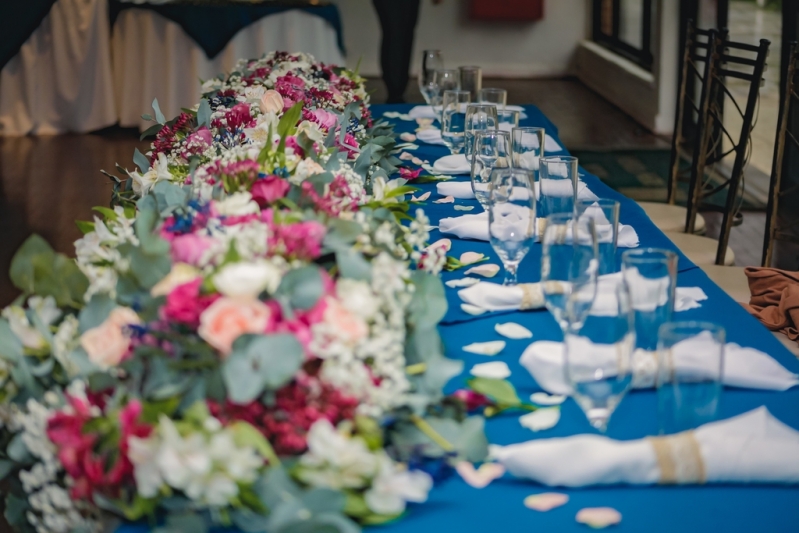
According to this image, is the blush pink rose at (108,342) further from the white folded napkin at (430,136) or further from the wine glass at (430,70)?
the wine glass at (430,70)

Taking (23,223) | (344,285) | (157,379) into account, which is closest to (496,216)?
(344,285)

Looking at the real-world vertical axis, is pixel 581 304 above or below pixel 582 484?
above

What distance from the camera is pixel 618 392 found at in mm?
1047

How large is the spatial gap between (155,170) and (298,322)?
992 millimetres

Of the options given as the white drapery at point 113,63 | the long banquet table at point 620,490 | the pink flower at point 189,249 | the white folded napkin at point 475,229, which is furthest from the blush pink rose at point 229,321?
the white drapery at point 113,63

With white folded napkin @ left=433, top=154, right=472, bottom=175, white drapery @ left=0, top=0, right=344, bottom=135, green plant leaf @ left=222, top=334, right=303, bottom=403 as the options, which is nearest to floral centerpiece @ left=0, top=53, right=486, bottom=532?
green plant leaf @ left=222, top=334, right=303, bottom=403

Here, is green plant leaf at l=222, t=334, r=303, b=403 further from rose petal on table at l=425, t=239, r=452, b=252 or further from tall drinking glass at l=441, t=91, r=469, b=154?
tall drinking glass at l=441, t=91, r=469, b=154

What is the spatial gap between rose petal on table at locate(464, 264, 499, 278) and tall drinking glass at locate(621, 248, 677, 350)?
532mm

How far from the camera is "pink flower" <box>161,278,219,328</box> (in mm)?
1004

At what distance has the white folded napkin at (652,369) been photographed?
1.22m

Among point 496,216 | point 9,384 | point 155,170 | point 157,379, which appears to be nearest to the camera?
point 157,379

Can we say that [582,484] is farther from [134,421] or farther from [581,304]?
[134,421]

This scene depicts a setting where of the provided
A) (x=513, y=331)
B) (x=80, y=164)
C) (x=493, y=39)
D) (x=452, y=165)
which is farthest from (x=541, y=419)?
(x=493, y=39)

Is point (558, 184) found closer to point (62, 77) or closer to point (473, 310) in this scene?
point (473, 310)
